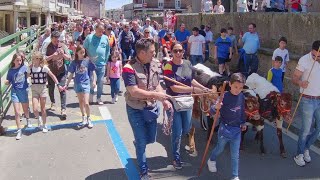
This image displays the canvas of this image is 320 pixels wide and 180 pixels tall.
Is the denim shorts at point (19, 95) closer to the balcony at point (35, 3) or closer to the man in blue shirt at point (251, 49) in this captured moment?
the man in blue shirt at point (251, 49)

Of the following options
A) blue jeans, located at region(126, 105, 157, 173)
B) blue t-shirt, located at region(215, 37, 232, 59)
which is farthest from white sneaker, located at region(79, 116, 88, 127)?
blue t-shirt, located at region(215, 37, 232, 59)

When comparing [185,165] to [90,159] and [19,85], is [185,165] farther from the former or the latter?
[19,85]

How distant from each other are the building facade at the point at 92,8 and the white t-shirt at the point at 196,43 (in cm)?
8946

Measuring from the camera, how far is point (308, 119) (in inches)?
226

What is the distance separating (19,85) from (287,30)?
7224 millimetres

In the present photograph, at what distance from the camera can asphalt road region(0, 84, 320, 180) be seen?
5.52 metres

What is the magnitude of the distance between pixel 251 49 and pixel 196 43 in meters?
2.17

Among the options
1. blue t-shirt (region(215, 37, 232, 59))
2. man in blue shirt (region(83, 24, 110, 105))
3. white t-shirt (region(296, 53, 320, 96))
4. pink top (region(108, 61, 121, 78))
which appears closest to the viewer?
white t-shirt (region(296, 53, 320, 96))

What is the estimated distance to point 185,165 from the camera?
5812 millimetres

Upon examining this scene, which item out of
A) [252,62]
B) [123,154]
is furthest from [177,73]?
[252,62]

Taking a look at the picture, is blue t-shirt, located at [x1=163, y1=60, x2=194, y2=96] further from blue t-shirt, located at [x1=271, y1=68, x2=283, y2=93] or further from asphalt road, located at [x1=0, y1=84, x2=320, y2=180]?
blue t-shirt, located at [x1=271, y1=68, x2=283, y2=93]

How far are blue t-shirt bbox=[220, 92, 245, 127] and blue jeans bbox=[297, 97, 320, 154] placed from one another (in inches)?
46.2

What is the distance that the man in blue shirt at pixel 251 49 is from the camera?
1138 centimetres

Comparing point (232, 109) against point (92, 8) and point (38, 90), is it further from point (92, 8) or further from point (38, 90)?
point (92, 8)
